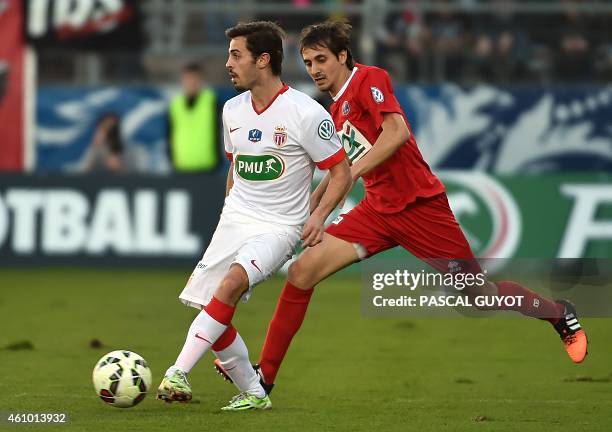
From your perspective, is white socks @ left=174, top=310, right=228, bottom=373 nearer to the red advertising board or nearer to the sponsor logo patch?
the sponsor logo patch

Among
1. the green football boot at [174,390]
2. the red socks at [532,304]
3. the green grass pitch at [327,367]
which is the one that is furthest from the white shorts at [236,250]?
the red socks at [532,304]

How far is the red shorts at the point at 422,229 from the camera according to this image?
845 centimetres

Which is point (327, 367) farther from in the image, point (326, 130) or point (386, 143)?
point (326, 130)

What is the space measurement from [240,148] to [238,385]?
1.33 meters

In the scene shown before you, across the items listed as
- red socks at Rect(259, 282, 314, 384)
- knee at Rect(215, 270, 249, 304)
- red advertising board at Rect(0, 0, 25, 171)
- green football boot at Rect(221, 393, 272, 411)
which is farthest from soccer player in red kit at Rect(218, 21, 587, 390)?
red advertising board at Rect(0, 0, 25, 171)

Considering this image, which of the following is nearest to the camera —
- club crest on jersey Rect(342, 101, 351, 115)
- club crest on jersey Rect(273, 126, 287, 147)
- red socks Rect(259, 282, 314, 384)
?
club crest on jersey Rect(273, 126, 287, 147)

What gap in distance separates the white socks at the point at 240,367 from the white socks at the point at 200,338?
0.22 meters

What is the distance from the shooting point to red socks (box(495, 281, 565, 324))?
27.9 feet

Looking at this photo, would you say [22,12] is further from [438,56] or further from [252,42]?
[252,42]

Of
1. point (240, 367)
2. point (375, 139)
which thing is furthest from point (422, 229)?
point (240, 367)

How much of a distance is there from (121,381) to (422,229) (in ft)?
7.10

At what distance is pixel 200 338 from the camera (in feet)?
24.2

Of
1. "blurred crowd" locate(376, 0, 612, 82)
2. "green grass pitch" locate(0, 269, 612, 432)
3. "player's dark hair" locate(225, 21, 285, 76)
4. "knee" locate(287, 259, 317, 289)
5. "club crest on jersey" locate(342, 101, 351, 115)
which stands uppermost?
"blurred crowd" locate(376, 0, 612, 82)

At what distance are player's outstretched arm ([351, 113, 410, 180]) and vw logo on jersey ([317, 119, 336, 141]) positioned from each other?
0.42 m
